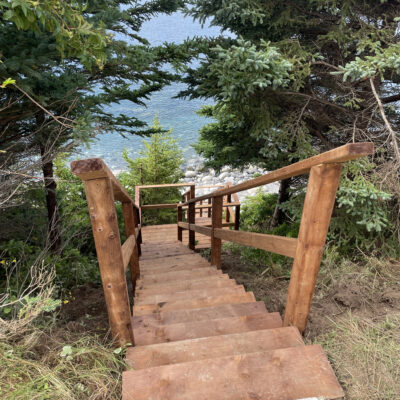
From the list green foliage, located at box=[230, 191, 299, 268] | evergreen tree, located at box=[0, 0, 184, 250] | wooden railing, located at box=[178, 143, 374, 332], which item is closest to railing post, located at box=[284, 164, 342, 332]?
wooden railing, located at box=[178, 143, 374, 332]

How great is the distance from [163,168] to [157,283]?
10000 mm

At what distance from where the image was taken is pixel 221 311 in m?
2.01

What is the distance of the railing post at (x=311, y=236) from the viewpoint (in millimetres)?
1382

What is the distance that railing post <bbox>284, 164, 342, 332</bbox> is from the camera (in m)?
1.38

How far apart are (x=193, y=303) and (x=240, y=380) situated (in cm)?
103

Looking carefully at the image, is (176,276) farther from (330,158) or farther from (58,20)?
(58,20)

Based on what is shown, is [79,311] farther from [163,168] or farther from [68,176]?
[163,168]

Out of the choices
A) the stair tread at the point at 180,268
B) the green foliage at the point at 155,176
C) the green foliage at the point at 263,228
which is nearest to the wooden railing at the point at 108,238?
the stair tread at the point at 180,268

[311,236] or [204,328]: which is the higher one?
[311,236]

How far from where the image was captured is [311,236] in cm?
146

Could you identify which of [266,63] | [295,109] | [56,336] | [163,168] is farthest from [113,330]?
[163,168]

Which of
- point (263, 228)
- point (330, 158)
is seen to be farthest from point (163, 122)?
point (330, 158)

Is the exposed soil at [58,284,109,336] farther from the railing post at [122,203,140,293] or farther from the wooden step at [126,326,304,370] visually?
the wooden step at [126,326,304,370]

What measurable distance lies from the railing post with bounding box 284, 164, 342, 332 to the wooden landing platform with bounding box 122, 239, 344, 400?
0.48 feet
